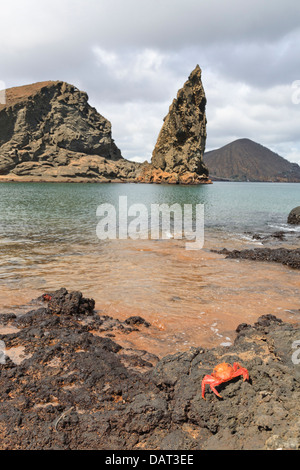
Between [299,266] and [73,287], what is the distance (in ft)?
31.1

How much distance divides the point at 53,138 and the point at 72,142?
8.64 m

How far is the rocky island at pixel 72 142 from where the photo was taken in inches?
4594

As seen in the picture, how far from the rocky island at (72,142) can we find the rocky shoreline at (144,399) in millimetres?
116533

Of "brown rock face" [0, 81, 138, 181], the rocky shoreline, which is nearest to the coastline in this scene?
the rocky shoreline

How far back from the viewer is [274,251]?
1428 cm

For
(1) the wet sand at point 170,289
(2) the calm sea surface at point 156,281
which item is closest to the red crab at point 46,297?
(1) the wet sand at point 170,289

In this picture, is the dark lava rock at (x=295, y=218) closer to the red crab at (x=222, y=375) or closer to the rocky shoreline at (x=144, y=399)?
the rocky shoreline at (x=144, y=399)

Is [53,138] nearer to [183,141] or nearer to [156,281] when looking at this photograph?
[183,141]

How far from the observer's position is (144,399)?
3465 mm

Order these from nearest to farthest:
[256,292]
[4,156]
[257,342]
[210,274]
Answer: [257,342]
[256,292]
[210,274]
[4,156]

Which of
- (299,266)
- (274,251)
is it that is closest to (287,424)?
(299,266)

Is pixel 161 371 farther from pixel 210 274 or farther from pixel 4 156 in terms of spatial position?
pixel 4 156

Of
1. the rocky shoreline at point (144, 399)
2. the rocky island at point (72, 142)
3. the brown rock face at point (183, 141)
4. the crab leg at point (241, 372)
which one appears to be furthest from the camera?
the brown rock face at point (183, 141)

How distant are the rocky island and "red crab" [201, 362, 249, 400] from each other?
4643 inches
